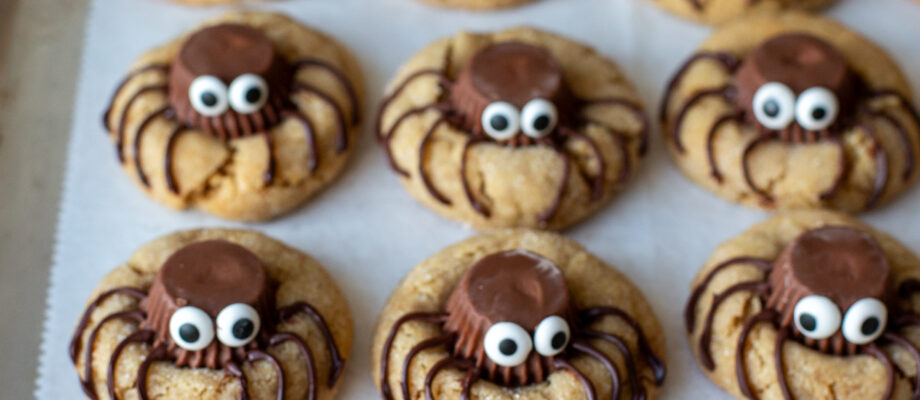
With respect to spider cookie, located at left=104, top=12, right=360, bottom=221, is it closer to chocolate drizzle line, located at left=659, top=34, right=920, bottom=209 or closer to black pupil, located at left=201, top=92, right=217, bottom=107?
black pupil, located at left=201, top=92, right=217, bottom=107

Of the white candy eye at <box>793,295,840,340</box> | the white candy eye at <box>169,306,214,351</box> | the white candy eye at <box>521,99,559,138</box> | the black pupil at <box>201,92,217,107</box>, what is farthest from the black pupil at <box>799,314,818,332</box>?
the black pupil at <box>201,92,217,107</box>

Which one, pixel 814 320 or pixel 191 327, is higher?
pixel 191 327

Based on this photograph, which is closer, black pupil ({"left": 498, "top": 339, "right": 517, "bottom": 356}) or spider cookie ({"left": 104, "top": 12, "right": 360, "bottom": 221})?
black pupil ({"left": 498, "top": 339, "right": 517, "bottom": 356})

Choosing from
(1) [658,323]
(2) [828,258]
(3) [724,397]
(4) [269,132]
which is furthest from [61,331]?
(2) [828,258]

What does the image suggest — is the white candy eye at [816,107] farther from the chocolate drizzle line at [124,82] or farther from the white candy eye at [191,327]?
the chocolate drizzle line at [124,82]

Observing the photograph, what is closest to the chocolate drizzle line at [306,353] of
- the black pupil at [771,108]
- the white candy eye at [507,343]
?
the white candy eye at [507,343]

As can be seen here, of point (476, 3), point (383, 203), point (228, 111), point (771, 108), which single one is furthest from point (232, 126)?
point (771, 108)

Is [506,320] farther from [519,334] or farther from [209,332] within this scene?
[209,332]
